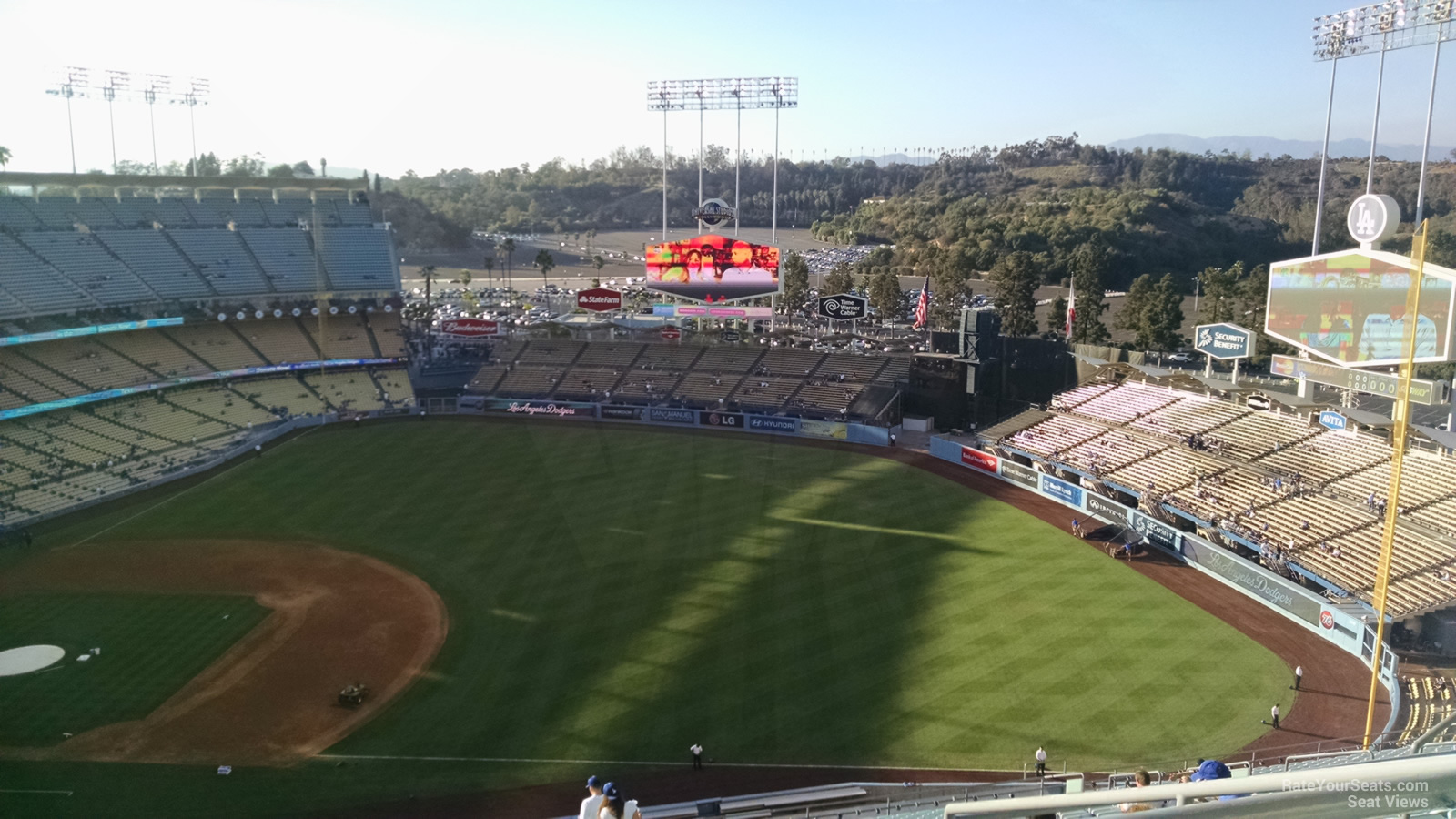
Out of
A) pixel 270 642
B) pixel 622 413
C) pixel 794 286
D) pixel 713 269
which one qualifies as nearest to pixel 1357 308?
pixel 713 269

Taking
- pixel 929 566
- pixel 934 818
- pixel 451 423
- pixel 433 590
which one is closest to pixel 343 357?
pixel 451 423

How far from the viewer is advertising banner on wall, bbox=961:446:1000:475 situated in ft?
147

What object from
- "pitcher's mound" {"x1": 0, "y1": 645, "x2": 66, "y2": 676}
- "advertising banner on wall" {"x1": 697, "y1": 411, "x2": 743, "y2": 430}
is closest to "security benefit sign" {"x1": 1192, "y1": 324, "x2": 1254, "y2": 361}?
"advertising banner on wall" {"x1": 697, "y1": 411, "x2": 743, "y2": 430}

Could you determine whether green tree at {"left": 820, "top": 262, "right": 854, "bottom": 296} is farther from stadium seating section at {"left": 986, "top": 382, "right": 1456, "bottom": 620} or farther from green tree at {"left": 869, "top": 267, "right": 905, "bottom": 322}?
stadium seating section at {"left": 986, "top": 382, "right": 1456, "bottom": 620}

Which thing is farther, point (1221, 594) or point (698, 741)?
point (1221, 594)

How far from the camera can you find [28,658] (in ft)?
86.9

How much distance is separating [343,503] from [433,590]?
1167cm

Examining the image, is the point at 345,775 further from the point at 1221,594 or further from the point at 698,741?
the point at 1221,594

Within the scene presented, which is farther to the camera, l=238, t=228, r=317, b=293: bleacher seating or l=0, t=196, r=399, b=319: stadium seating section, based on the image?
l=238, t=228, r=317, b=293: bleacher seating

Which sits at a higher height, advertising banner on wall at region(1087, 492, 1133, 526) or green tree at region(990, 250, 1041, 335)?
green tree at region(990, 250, 1041, 335)

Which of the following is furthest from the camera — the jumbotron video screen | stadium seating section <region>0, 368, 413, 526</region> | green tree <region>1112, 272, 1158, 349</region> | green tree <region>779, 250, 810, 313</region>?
green tree <region>779, 250, 810, 313</region>

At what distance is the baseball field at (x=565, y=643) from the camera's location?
21797 mm

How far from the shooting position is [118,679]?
25.3 meters

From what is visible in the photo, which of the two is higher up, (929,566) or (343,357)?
(343,357)
